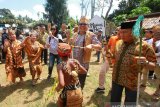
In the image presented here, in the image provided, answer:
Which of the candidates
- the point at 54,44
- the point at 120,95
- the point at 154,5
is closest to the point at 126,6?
the point at 154,5

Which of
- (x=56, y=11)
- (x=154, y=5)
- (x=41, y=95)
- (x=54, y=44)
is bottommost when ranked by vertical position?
(x=41, y=95)

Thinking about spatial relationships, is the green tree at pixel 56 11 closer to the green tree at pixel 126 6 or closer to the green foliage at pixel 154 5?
the green tree at pixel 126 6

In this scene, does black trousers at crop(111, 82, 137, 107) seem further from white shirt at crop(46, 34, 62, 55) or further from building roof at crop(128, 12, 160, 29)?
building roof at crop(128, 12, 160, 29)

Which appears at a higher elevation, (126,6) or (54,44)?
(126,6)

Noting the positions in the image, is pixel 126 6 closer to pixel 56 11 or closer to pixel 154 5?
pixel 154 5

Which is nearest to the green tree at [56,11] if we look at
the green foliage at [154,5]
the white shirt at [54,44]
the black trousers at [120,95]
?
the green foliage at [154,5]

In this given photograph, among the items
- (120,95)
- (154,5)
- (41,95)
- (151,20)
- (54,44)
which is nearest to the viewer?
(120,95)

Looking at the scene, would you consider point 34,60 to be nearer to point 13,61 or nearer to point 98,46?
point 13,61

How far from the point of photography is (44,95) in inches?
281

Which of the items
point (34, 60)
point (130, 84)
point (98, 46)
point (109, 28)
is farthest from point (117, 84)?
point (109, 28)

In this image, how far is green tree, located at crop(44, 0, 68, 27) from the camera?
42.2 metres

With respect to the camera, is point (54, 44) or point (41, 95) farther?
point (54, 44)

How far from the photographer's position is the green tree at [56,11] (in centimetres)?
4219

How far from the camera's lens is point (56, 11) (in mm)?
42312
